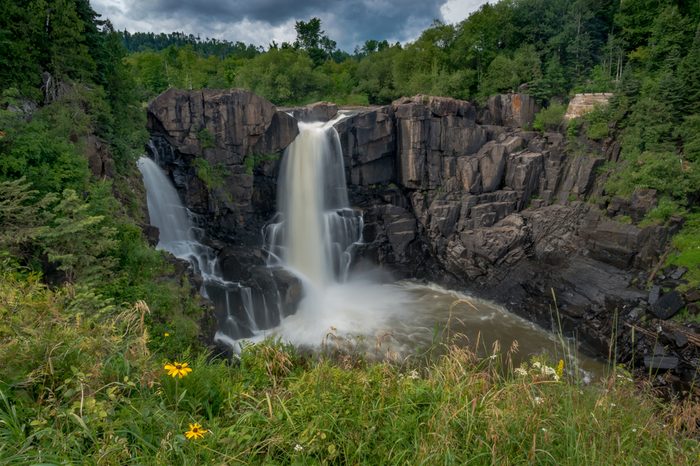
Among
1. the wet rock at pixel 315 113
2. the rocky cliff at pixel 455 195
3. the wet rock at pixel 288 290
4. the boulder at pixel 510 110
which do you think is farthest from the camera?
the boulder at pixel 510 110

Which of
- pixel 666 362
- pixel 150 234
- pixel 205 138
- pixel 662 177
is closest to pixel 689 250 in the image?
pixel 662 177

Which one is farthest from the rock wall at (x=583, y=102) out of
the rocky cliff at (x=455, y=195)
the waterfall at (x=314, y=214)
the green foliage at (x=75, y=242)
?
the green foliage at (x=75, y=242)

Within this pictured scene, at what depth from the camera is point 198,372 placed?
133 inches

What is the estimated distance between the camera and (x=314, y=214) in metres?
22.0

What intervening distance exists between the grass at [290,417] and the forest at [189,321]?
2 centimetres

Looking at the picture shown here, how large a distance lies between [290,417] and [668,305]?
1800cm

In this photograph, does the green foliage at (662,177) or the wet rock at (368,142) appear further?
the wet rock at (368,142)

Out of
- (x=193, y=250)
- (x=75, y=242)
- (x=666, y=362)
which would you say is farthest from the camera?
(x=193, y=250)

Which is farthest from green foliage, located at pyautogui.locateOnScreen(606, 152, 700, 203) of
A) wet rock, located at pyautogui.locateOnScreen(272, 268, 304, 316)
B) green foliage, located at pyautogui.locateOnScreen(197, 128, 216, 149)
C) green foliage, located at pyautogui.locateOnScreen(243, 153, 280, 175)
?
green foliage, located at pyautogui.locateOnScreen(197, 128, 216, 149)

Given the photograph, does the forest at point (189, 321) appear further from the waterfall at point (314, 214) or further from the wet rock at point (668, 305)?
the waterfall at point (314, 214)

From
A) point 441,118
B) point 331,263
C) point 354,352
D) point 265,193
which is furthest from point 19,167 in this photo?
point 441,118

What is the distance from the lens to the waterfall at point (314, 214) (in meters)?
21.3

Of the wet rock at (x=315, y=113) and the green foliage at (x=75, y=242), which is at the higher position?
the wet rock at (x=315, y=113)

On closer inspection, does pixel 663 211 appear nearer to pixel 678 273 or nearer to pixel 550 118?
pixel 678 273
